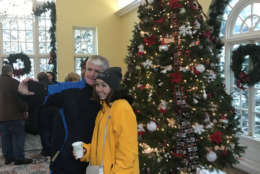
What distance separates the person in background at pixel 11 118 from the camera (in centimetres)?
396

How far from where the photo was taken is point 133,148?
1371 mm

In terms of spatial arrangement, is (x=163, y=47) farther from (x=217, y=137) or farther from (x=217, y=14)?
(x=217, y=14)

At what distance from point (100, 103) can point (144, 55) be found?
165 centimetres

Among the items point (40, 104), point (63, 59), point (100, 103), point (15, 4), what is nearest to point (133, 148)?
point (100, 103)

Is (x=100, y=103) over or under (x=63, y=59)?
under

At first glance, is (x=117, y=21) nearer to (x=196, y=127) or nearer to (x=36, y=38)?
(x=36, y=38)

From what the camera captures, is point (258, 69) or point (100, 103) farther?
point (258, 69)

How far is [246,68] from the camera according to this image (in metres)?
3.63

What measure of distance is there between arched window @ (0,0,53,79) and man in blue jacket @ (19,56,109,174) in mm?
5720

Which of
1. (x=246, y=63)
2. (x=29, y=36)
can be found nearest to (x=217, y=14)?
(x=246, y=63)

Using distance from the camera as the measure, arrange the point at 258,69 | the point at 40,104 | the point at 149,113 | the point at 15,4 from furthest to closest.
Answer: the point at 15,4 < the point at 258,69 < the point at 149,113 < the point at 40,104

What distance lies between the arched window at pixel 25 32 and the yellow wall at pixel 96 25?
450 mm

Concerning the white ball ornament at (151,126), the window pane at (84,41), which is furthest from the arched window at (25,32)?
the white ball ornament at (151,126)

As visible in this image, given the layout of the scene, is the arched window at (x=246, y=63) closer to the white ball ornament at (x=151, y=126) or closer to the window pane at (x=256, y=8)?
the window pane at (x=256, y=8)
